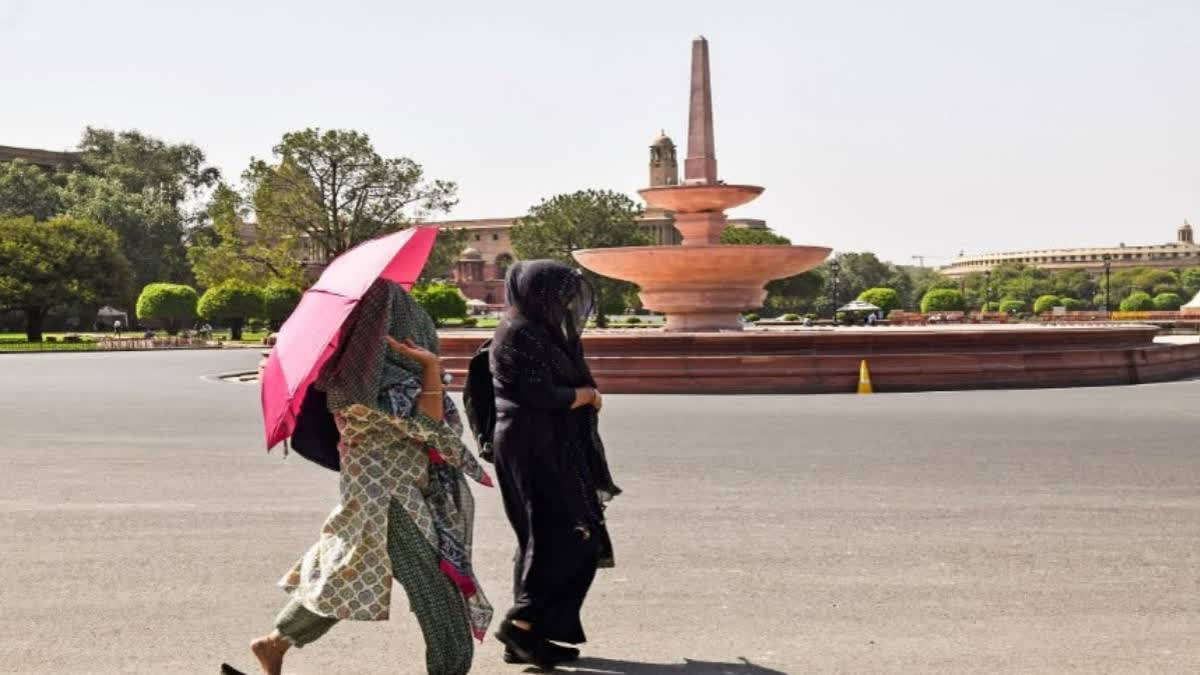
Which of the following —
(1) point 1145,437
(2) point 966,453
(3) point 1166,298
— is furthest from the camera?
(3) point 1166,298

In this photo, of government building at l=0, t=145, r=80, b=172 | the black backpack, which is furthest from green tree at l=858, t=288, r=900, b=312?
the black backpack

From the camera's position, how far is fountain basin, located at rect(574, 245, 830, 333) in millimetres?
24484

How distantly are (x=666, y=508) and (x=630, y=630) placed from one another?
3089 mm

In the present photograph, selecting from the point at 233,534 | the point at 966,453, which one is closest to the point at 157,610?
the point at 233,534

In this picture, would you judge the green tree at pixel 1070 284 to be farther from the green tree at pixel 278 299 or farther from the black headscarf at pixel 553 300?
the black headscarf at pixel 553 300

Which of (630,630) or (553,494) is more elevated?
(553,494)

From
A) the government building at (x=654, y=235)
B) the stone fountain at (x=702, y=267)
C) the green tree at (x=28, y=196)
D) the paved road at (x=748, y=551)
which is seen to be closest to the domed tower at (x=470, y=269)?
the government building at (x=654, y=235)

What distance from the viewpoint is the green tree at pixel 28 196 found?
241 ft

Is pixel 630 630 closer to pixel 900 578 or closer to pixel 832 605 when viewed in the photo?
pixel 832 605

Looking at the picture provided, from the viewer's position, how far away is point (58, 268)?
57062 millimetres

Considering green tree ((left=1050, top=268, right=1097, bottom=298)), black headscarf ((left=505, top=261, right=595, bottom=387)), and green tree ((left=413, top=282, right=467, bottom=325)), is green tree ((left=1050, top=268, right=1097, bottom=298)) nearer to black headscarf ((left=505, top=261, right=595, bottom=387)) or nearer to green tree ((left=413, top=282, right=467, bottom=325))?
green tree ((left=413, top=282, right=467, bottom=325))

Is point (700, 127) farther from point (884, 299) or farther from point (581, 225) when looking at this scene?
point (884, 299)

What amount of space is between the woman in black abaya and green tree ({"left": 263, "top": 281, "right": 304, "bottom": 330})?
5263 centimetres

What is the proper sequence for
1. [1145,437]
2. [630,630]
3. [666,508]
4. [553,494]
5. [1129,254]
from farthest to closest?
[1129,254] → [1145,437] → [666,508] → [630,630] → [553,494]
